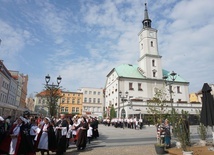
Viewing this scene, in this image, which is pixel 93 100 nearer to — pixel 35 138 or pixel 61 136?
pixel 61 136

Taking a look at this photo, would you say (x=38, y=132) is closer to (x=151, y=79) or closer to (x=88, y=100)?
(x=151, y=79)

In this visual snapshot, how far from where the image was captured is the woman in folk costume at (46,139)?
8648 millimetres

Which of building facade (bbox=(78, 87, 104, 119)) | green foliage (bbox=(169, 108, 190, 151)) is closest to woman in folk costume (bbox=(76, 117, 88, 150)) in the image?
green foliage (bbox=(169, 108, 190, 151))

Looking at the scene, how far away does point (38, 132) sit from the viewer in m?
8.99

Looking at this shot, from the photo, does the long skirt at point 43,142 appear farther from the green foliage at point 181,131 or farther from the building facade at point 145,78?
the building facade at point 145,78

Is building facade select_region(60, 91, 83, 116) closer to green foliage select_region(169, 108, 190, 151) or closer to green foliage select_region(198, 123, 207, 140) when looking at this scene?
green foliage select_region(198, 123, 207, 140)

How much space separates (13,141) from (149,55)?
1875 inches

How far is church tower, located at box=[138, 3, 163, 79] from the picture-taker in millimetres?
51312

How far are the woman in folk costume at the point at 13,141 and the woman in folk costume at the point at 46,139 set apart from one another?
1246 mm

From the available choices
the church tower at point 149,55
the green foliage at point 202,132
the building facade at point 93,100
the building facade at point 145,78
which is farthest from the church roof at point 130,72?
the green foliage at point 202,132

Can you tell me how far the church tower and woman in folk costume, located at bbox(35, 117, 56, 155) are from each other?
145ft

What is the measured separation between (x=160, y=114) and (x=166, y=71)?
5120 cm

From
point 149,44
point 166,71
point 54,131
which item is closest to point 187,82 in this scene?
point 166,71

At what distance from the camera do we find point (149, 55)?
5144 centimetres
